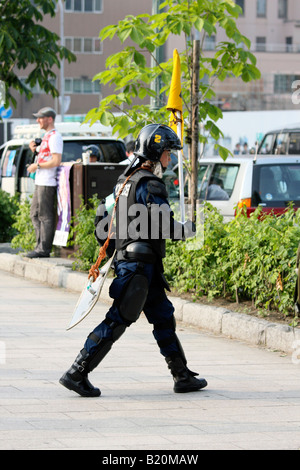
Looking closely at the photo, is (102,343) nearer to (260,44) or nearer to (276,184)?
(276,184)

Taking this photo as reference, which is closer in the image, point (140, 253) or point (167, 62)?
point (140, 253)

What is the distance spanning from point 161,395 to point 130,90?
17.8 ft

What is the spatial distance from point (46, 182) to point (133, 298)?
22.8ft

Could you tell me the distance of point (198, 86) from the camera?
1076 cm

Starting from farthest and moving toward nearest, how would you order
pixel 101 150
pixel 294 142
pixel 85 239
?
pixel 294 142 < pixel 101 150 < pixel 85 239

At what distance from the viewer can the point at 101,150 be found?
1881 centimetres

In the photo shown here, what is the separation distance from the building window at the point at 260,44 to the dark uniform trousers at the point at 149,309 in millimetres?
72862

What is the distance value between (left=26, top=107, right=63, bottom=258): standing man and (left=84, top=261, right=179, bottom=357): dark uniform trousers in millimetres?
6510

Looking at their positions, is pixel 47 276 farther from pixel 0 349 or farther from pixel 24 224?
pixel 0 349

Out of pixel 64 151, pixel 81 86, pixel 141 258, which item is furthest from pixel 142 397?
pixel 81 86

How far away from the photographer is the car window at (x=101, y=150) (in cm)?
1869

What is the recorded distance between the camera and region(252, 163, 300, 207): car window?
12945 millimetres

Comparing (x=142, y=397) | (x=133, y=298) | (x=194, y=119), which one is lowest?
(x=142, y=397)

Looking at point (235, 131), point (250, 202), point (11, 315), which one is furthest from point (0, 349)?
point (235, 131)
